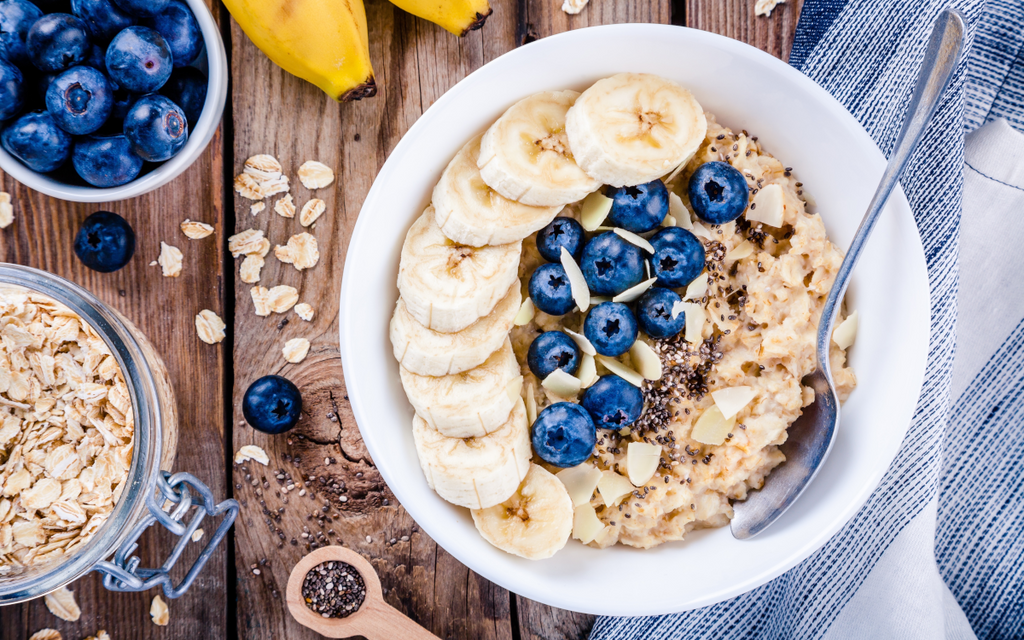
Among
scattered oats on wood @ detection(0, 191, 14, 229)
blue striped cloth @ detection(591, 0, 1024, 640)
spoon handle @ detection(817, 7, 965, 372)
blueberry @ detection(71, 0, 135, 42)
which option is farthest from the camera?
scattered oats on wood @ detection(0, 191, 14, 229)

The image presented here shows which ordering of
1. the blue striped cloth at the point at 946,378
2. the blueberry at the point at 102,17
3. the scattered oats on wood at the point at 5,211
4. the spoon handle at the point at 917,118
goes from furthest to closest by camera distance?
the scattered oats on wood at the point at 5,211
the blue striped cloth at the point at 946,378
the blueberry at the point at 102,17
the spoon handle at the point at 917,118

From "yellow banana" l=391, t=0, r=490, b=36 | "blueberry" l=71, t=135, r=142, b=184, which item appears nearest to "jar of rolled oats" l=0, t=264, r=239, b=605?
"blueberry" l=71, t=135, r=142, b=184

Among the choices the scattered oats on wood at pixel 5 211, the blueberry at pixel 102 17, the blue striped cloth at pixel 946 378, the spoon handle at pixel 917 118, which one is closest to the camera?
the spoon handle at pixel 917 118

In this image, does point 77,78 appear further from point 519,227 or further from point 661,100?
point 661,100

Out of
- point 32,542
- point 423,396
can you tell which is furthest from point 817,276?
point 32,542

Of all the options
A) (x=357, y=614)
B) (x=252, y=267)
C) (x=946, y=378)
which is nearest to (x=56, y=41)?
(x=252, y=267)

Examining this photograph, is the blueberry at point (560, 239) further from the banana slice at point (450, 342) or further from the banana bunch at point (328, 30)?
the banana bunch at point (328, 30)

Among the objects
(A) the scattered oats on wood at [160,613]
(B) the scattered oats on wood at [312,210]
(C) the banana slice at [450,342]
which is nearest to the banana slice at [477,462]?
(C) the banana slice at [450,342]

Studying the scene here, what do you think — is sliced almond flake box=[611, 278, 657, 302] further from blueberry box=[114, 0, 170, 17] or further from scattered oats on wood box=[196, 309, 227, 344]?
blueberry box=[114, 0, 170, 17]
